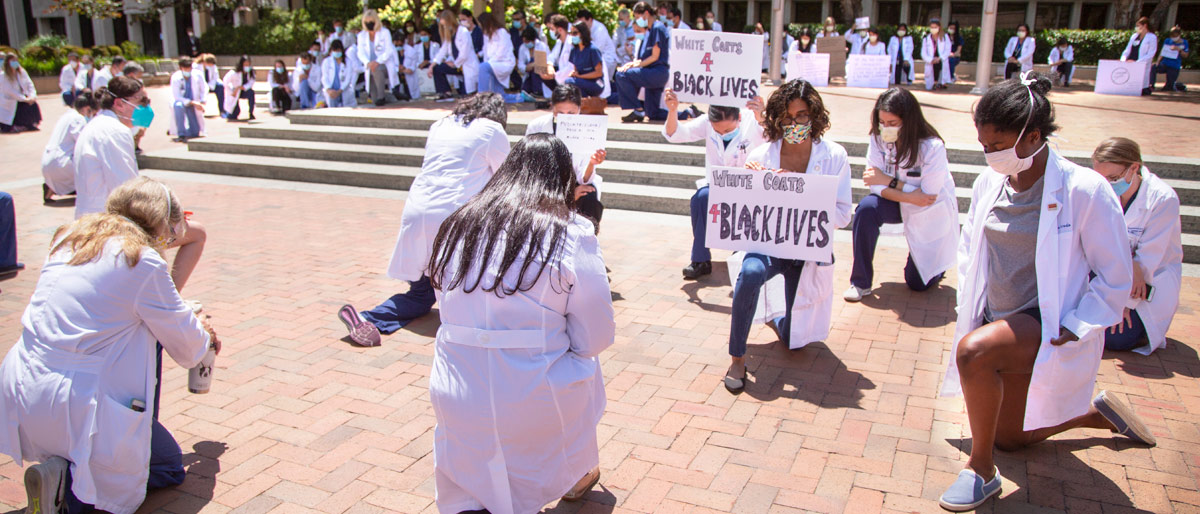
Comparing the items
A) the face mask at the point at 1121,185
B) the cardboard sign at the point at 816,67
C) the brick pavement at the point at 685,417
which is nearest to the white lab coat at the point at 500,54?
the cardboard sign at the point at 816,67

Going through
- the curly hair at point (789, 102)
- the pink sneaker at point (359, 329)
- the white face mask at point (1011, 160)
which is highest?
the curly hair at point (789, 102)

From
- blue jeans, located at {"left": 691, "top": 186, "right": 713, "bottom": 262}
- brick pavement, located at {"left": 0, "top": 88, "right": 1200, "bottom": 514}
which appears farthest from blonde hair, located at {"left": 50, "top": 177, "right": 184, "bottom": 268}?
blue jeans, located at {"left": 691, "top": 186, "right": 713, "bottom": 262}

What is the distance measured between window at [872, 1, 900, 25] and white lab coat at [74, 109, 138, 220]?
114ft

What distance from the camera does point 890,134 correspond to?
5707 millimetres

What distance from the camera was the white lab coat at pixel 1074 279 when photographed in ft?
10.3

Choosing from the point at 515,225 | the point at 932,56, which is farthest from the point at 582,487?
the point at 932,56

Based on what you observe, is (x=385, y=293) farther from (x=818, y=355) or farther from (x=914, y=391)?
(x=914, y=391)

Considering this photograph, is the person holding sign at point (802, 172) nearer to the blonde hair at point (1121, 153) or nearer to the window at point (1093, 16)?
the blonde hair at point (1121, 153)

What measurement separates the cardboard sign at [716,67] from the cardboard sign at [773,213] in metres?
1.88

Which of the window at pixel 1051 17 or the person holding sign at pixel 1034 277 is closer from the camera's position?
the person holding sign at pixel 1034 277

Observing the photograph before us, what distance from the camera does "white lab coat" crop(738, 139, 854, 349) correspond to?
15.7ft

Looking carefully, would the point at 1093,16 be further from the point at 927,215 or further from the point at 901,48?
the point at 927,215

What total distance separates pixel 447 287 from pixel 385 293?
385 cm

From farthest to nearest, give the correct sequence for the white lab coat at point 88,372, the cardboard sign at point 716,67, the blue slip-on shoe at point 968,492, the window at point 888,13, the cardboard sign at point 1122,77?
the window at point 888,13
the cardboard sign at point 1122,77
the cardboard sign at point 716,67
the blue slip-on shoe at point 968,492
the white lab coat at point 88,372
